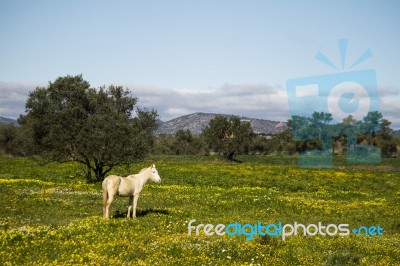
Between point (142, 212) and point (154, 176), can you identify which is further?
point (142, 212)

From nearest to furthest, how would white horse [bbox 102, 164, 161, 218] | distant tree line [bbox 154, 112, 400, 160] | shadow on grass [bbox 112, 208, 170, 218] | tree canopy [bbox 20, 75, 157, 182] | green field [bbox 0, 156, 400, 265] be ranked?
green field [bbox 0, 156, 400, 265] → white horse [bbox 102, 164, 161, 218] → shadow on grass [bbox 112, 208, 170, 218] → tree canopy [bbox 20, 75, 157, 182] → distant tree line [bbox 154, 112, 400, 160]

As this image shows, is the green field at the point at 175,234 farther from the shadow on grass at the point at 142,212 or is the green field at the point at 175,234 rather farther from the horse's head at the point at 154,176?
→ the horse's head at the point at 154,176

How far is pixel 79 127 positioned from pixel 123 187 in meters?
23.3

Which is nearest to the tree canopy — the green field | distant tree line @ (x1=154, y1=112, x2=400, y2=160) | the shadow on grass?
the green field

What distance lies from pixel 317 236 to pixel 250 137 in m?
96.2

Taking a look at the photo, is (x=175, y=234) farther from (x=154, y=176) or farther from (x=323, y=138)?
(x=323, y=138)

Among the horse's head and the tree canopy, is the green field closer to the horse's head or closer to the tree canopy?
the horse's head

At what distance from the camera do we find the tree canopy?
40.4m

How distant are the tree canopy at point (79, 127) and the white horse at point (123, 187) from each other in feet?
64.8

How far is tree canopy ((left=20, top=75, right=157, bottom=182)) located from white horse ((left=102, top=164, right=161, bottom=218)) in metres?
19.7

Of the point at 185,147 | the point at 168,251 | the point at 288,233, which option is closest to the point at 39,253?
the point at 168,251

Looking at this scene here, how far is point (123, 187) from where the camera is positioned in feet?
65.0

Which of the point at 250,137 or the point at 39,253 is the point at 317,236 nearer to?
the point at 39,253

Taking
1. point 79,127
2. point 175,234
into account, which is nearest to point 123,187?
point 175,234
